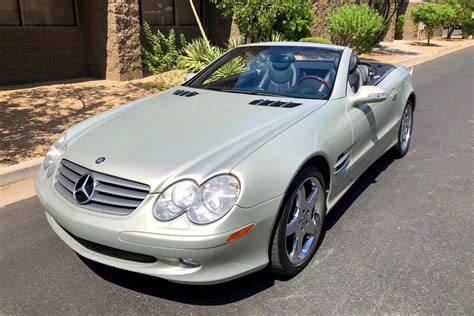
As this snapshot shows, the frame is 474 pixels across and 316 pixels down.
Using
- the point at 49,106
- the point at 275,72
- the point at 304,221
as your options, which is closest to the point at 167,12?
the point at 49,106

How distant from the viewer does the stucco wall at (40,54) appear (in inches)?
392

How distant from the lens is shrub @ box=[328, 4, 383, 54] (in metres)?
15.6

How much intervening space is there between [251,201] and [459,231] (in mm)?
2208

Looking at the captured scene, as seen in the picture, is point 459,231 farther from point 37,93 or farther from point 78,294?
point 37,93

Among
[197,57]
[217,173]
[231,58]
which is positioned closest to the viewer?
[217,173]

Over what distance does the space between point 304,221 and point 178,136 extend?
1.06m

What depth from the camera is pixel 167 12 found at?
1387 centimetres

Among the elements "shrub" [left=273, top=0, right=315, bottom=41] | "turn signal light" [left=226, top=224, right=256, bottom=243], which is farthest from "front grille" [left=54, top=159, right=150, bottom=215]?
"shrub" [left=273, top=0, right=315, bottom=41]

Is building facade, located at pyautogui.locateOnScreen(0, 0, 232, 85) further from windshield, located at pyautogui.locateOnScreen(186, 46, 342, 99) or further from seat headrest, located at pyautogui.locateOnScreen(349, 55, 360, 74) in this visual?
seat headrest, located at pyautogui.locateOnScreen(349, 55, 360, 74)

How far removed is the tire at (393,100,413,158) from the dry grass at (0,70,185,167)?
14.0 ft

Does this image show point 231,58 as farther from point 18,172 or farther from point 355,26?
point 355,26

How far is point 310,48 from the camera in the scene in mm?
4398

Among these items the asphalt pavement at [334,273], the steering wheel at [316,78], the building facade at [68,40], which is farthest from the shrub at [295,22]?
the asphalt pavement at [334,273]

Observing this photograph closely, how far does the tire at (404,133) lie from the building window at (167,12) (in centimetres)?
951
